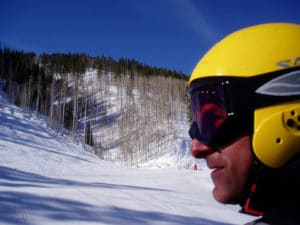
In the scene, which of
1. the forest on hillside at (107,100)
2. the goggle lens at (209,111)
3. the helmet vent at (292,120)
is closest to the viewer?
the helmet vent at (292,120)

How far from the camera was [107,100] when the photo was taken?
58.7 m

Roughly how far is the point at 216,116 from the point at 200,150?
0.62ft

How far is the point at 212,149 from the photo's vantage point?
5.25 ft

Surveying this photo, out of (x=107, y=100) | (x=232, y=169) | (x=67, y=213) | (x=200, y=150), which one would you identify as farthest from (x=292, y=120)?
(x=107, y=100)

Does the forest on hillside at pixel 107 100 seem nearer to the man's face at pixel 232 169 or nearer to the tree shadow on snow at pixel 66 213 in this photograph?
the tree shadow on snow at pixel 66 213

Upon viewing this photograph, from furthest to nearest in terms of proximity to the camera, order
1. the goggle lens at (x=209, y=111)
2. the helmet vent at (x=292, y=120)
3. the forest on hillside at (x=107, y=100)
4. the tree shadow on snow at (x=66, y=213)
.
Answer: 1. the forest on hillside at (x=107, y=100)
2. the tree shadow on snow at (x=66, y=213)
3. the goggle lens at (x=209, y=111)
4. the helmet vent at (x=292, y=120)

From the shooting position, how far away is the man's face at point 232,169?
147 centimetres

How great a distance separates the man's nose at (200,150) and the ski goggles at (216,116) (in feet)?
0.07

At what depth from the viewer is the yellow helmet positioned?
145 cm

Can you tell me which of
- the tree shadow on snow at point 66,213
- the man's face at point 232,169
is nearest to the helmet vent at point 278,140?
the man's face at point 232,169

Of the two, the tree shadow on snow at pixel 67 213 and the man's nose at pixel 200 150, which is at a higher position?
the man's nose at pixel 200 150

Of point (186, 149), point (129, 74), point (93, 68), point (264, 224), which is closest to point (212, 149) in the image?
point (264, 224)

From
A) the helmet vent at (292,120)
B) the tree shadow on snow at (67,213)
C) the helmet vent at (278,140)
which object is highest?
the helmet vent at (292,120)

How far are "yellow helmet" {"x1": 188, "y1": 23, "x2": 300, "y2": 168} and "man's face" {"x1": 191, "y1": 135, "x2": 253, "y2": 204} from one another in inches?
1.8
